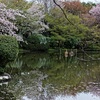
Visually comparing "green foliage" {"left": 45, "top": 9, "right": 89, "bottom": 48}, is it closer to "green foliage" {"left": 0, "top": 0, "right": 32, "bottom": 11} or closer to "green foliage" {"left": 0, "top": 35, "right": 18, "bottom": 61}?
"green foliage" {"left": 0, "top": 0, "right": 32, "bottom": 11}

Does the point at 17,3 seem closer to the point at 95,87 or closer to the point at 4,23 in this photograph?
the point at 4,23

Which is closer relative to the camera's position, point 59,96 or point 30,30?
point 59,96

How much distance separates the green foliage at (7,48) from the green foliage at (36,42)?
16.3m

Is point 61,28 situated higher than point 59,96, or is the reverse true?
point 61,28

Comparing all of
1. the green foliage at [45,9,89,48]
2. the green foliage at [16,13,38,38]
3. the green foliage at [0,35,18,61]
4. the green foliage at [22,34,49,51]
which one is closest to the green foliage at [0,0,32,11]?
the green foliage at [16,13,38,38]

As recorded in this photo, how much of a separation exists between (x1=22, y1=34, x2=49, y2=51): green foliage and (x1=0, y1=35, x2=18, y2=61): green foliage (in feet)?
53.6

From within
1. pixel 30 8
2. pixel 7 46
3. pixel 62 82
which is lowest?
pixel 62 82

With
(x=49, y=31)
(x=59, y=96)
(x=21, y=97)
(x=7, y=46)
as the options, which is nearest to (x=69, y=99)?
(x=59, y=96)

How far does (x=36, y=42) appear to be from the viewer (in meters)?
28.0

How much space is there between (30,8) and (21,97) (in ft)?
61.9

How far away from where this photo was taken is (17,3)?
26.6 meters

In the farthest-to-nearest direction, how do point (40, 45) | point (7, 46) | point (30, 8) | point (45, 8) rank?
point (45, 8), point (40, 45), point (30, 8), point (7, 46)

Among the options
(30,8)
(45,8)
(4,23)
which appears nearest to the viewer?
(4,23)

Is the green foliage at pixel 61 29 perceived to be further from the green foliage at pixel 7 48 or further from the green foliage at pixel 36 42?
the green foliage at pixel 7 48
